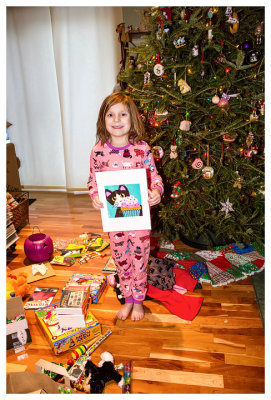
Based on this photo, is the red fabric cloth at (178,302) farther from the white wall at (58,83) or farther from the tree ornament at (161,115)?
the white wall at (58,83)

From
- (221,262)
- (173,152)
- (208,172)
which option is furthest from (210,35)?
(221,262)

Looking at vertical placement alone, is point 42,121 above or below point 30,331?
above

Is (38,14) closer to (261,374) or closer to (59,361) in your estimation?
(59,361)

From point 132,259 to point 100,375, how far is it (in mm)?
663

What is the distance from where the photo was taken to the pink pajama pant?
187 centimetres

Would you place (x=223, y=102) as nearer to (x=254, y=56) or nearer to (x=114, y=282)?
(x=254, y=56)

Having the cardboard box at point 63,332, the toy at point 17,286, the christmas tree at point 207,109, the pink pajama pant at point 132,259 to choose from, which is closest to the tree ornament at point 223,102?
the christmas tree at point 207,109

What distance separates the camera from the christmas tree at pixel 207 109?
2.12 meters

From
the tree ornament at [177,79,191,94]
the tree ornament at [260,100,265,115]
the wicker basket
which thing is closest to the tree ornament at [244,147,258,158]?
the tree ornament at [260,100,265,115]

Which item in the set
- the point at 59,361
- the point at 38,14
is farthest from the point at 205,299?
the point at 38,14

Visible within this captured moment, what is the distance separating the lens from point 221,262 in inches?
99.4

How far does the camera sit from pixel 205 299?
86.4 inches
